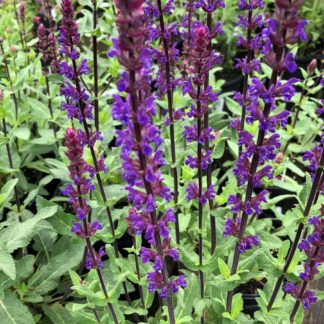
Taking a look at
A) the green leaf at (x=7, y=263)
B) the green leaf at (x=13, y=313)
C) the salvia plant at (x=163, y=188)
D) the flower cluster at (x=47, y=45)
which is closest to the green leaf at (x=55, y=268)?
the salvia plant at (x=163, y=188)

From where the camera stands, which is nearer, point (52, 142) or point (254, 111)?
point (254, 111)

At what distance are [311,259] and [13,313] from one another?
178cm

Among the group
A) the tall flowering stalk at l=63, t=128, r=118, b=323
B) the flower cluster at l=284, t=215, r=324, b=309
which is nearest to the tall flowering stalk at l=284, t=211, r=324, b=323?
the flower cluster at l=284, t=215, r=324, b=309

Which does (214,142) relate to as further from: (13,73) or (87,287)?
(13,73)

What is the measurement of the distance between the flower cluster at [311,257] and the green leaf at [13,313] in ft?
5.06

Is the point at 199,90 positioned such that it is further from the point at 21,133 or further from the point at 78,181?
the point at 21,133

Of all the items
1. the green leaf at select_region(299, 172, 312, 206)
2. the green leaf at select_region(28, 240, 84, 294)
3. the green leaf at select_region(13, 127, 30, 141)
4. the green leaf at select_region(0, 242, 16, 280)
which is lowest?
the green leaf at select_region(28, 240, 84, 294)

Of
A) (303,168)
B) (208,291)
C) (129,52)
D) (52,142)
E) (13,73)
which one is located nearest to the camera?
(129,52)

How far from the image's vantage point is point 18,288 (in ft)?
10.3

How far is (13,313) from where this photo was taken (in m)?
2.72

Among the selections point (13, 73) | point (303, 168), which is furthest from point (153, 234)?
point (303, 168)

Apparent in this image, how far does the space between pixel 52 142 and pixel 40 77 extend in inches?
29.4

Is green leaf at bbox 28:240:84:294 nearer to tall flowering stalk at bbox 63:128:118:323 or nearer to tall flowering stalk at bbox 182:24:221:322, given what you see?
tall flowering stalk at bbox 63:128:118:323

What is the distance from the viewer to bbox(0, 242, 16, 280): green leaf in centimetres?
238
